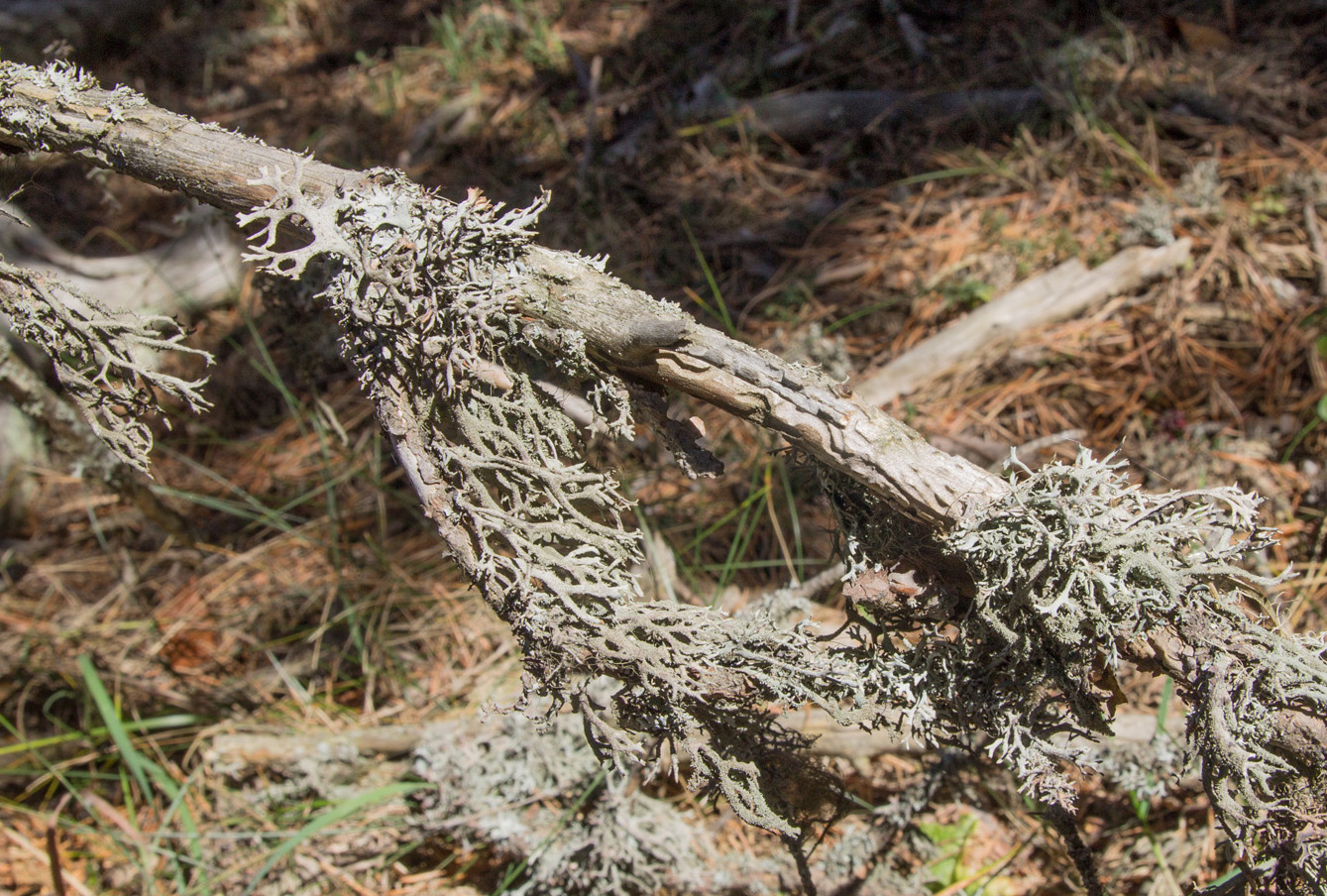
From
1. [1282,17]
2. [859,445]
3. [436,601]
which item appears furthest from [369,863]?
[1282,17]

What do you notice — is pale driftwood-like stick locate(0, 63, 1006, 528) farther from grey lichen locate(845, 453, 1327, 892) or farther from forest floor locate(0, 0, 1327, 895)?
forest floor locate(0, 0, 1327, 895)

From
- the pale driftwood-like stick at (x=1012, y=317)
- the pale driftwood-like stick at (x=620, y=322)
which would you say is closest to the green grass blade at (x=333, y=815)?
the pale driftwood-like stick at (x=620, y=322)

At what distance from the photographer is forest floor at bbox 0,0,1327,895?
2.20 meters

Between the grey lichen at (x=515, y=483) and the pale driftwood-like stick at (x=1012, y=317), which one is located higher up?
the grey lichen at (x=515, y=483)

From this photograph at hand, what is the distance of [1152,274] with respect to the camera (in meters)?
2.78

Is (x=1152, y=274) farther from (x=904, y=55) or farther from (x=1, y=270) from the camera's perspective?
(x=1, y=270)

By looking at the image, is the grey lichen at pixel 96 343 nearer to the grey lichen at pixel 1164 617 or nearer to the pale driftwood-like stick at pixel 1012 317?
the grey lichen at pixel 1164 617

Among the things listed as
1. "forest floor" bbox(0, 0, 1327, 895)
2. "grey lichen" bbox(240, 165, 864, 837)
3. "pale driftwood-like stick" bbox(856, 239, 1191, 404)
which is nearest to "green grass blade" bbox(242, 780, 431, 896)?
"forest floor" bbox(0, 0, 1327, 895)

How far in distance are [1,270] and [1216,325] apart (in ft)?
10.6

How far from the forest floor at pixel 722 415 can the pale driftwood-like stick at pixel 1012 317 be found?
0.05 meters

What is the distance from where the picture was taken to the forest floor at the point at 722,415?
2.20 m

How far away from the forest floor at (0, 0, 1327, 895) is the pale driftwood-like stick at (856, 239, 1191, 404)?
5 centimetres

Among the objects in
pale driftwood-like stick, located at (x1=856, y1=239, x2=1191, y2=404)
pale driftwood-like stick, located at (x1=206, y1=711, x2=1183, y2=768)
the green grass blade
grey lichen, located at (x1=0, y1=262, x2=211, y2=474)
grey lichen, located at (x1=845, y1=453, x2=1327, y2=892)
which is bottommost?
pale driftwood-like stick, located at (x1=206, y1=711, x2=1183, y2=768)

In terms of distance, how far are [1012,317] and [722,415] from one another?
1.04 metres
